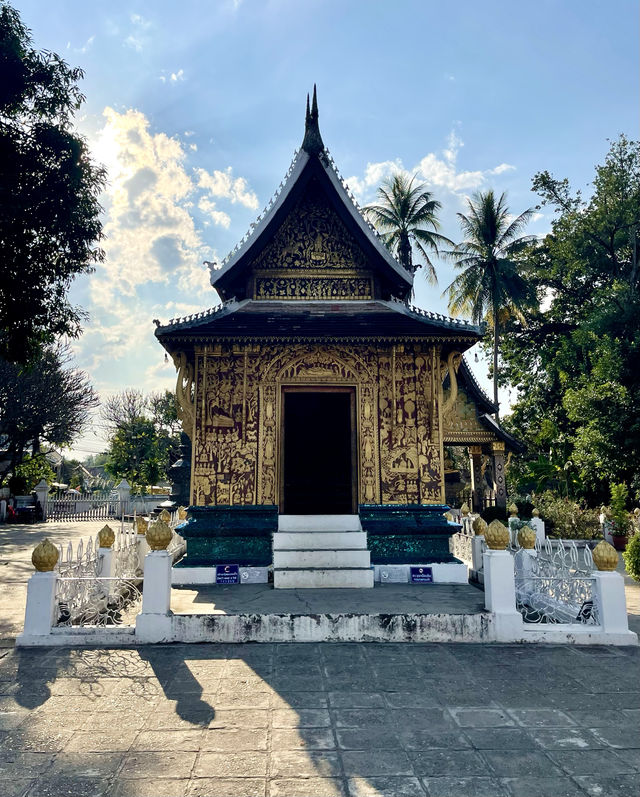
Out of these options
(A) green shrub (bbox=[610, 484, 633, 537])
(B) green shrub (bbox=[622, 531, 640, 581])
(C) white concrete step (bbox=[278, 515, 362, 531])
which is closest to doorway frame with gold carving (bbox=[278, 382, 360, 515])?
(C) white concrete step (bbox=[278, 515, 362, 531])

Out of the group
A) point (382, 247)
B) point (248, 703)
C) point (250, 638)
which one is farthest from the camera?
point (382, 247)

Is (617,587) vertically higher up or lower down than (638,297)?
lower down

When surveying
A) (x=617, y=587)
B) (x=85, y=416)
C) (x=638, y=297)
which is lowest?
(x=617, y=587)

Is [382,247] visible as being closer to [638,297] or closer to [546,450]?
[638,297]

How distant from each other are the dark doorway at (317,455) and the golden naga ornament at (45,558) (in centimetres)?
744

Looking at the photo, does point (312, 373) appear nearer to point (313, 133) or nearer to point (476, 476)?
point (313, 133)

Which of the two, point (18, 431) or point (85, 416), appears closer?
point (18, 431)

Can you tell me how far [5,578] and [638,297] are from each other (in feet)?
82.7

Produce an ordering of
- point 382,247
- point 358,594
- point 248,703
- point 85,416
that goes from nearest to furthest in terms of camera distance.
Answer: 1. point 248,703
2. point 358,594
3. point 382,247
4. point 85,416

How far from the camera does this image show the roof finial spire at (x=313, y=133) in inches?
398

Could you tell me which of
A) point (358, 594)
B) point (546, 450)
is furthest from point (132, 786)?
point (546, 450)

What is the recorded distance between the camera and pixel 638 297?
22203 millimetres

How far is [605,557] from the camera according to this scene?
242 inches

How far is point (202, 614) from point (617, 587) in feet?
16.6
